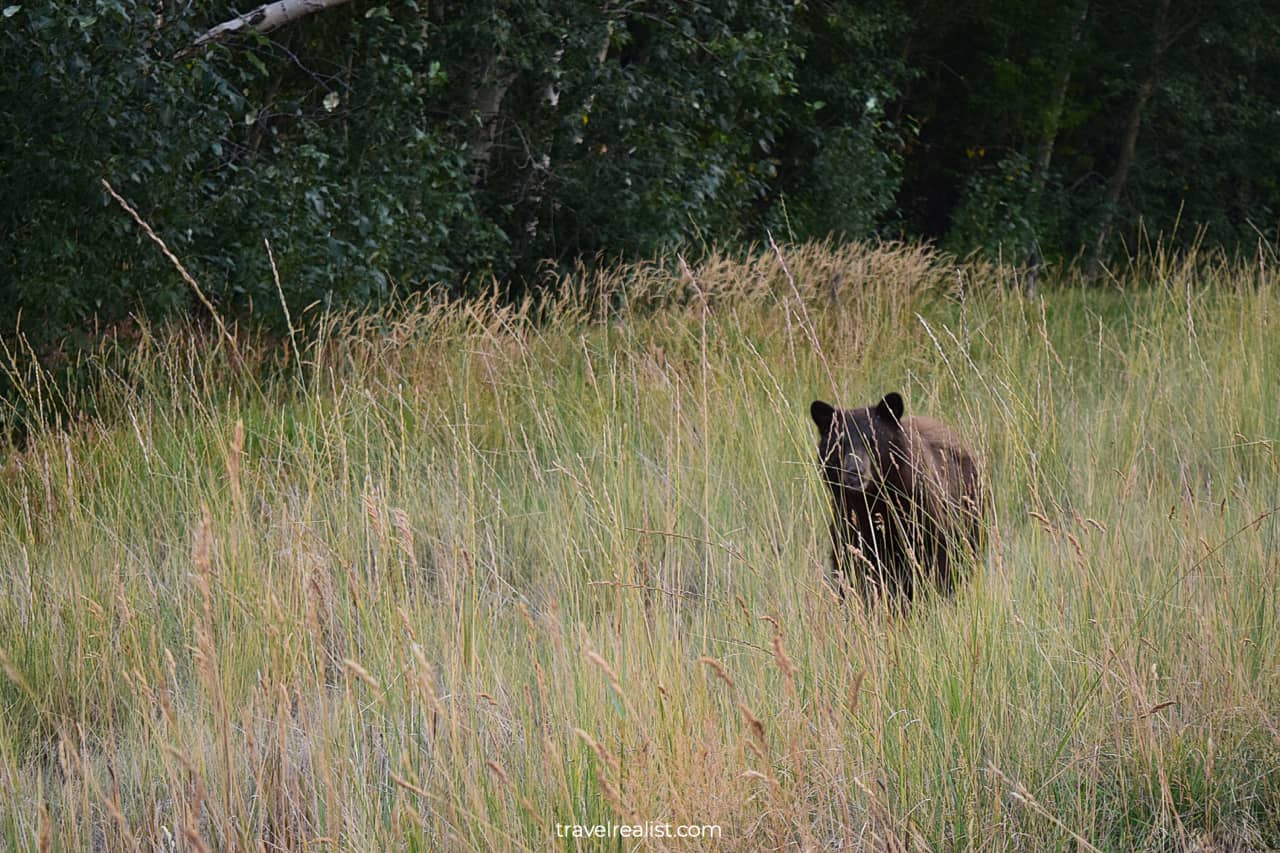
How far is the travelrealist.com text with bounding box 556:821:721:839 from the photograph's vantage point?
225 cm

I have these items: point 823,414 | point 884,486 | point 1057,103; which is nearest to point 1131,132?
point 1057,103

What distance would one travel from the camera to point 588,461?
17.3 ft

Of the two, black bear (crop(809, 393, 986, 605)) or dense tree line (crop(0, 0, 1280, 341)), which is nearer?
black bear (crop(809, 393, 986, 605))

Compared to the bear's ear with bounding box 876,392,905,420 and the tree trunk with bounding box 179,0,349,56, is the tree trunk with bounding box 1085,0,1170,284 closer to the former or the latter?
the tree trunk with bounding box 179,0,349,56

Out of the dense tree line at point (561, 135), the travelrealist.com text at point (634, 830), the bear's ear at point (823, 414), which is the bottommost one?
the travelrealist.com text at point (634, 830)

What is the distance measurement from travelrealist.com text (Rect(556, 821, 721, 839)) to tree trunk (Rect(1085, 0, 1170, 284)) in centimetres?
1769

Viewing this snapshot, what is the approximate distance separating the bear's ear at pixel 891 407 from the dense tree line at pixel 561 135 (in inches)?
161

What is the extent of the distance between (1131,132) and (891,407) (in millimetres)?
17707

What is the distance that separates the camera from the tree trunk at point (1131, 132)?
18.9 m

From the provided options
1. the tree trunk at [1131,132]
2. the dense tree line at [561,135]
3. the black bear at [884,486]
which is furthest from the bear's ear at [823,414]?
the tree trunk at [1131,132]

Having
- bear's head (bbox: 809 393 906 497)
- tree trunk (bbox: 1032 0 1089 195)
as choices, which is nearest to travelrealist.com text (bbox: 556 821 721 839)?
bear's head (bbox: 809 393 906 497)

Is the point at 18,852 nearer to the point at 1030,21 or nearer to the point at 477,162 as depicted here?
the point at 477,162

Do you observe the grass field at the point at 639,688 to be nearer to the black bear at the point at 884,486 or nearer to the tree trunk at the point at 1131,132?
the black bear at the point at 884,486

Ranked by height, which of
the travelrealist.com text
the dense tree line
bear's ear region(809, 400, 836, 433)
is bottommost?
the travelrealist.com text
